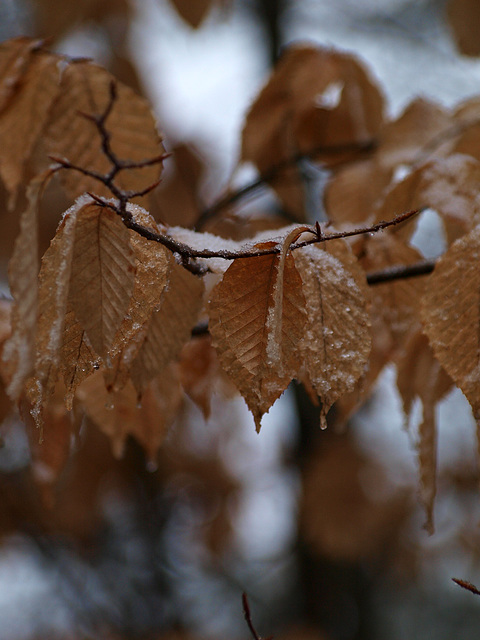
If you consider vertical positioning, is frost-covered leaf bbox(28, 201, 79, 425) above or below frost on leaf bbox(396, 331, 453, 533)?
above

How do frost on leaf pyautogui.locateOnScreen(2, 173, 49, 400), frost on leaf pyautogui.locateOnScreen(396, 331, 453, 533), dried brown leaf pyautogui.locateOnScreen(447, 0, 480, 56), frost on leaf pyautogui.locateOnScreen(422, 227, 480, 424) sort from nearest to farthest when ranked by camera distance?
frost on leaf pyautogui.locateOnScreen(2, 173, 49, 400)
frost on leaf pyautogui.locateOnScreen(422, 227, 480, 424)
frost on leaf pyautogui.locateOnScreen(396, 331, 453, 533)
dried brown leaf pyautogui.locateOnScreen(447, 0, 480, 56)

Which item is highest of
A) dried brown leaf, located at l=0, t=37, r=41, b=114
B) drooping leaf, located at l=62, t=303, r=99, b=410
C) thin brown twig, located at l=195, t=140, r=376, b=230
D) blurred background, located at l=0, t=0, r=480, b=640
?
dried brown leaf, located at l=0, t=37, r=41, b=114

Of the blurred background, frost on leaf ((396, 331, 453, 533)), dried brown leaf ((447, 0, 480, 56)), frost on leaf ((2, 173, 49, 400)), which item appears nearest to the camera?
frost on leaf ((2, 173, 49, 400))

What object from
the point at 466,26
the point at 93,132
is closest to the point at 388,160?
the point at 466,26

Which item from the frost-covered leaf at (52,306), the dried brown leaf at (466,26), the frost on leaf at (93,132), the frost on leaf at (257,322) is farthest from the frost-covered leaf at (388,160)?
the frost-covered leaf at (52,306)

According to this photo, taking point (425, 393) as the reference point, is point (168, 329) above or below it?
above

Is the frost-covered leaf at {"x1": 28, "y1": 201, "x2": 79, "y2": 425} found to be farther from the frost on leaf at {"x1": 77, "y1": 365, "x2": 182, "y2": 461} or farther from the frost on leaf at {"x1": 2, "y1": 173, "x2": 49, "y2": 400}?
the frost on leaf at {"x1": 77, "y1": 365, "x2": 182, "y2": 461}

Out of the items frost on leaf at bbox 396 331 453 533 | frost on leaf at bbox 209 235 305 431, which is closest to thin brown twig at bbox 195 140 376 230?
frost on leaf at bbox 396 331 453 533

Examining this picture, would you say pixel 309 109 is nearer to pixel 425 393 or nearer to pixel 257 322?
pixel 425 393
